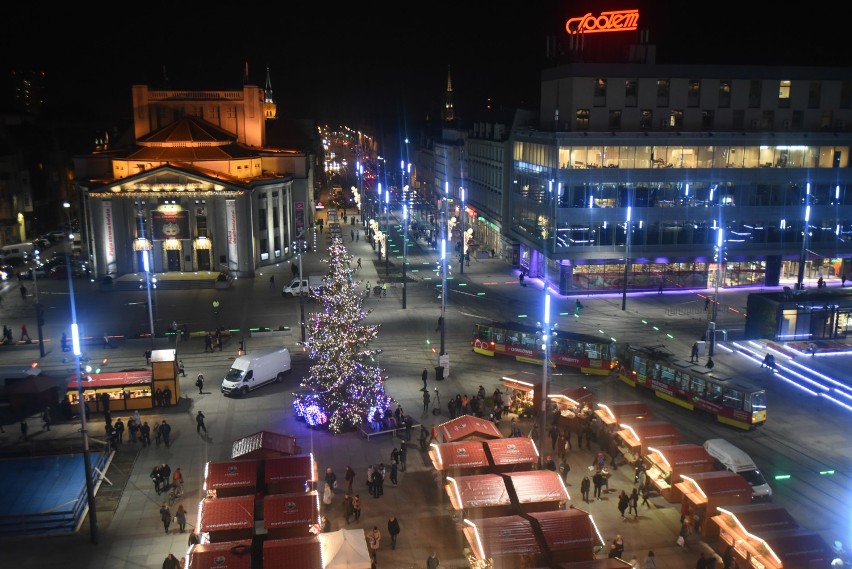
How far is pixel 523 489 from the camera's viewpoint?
2552 centimetres

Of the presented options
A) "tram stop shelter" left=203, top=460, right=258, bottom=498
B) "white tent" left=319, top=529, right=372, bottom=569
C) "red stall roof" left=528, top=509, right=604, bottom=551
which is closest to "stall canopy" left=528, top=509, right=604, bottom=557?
"red stall roof" left=528, top=509, right=604, bottom=551

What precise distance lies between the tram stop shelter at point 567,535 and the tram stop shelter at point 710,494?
4022 mm

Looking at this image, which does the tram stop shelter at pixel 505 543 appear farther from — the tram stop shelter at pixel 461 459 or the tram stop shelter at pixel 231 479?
the tram stop shelter at pixel 231 479

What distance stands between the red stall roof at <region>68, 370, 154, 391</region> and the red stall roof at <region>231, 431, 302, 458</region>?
896cm

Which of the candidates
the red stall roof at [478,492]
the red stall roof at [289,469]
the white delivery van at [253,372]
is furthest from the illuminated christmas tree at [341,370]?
the red stall roof at [478,492]

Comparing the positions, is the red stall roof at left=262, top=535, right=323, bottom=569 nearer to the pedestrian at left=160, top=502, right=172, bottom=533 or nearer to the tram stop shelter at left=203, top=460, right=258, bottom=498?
the tram stop shelter at left=203, top=460, right=258, bottom=498

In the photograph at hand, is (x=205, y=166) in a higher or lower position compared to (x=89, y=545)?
higher

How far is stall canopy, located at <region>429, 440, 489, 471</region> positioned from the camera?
27.7 meters

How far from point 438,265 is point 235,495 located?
4916 cm

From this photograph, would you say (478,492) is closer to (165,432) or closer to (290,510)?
(290,510)

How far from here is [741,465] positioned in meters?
27.6

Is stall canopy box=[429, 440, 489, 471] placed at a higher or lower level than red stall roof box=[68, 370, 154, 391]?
lower

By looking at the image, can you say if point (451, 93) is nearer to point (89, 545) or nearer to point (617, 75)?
point (617, 75)

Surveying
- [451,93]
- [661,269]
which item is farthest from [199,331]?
[451,93]
